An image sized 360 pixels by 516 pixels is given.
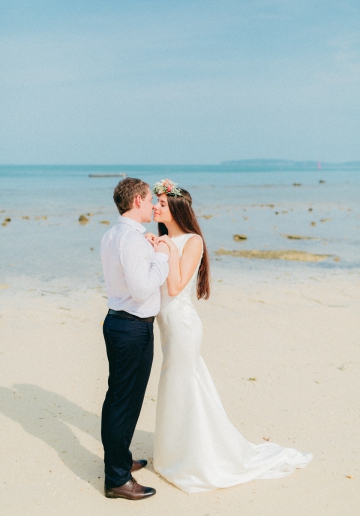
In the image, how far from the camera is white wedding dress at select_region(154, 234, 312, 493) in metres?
4.59

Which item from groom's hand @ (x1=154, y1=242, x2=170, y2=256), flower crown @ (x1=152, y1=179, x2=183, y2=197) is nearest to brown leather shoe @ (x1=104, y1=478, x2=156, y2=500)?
groom's hand @ (x1=154, y1=242, x2=170, y2=256)

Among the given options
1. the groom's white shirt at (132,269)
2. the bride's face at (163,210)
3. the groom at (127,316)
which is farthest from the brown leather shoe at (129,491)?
the bride's face at (163,210)

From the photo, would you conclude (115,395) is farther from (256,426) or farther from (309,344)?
(309,344)

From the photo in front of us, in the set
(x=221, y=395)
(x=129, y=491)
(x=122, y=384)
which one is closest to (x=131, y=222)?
(x=122, y=384)

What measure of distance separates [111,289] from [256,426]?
95.9 inches

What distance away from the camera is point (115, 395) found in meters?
4.35

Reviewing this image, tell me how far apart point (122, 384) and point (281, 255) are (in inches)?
475

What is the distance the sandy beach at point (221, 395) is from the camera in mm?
4480

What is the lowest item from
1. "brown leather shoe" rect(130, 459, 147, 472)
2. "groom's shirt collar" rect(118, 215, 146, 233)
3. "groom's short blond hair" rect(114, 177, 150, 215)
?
"brown leather shoe" rect(130, 459, 147, 472)

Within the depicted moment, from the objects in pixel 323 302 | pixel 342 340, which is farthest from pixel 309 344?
pixel 323 302

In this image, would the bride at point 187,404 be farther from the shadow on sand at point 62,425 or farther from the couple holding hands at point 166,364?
the shadow on sand at point 62,425

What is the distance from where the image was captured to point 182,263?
464 centimetres

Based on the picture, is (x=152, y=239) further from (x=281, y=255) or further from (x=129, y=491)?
(x=281, y=255)

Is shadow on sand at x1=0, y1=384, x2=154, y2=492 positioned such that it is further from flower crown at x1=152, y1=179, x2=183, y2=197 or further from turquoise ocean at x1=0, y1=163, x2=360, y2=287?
turquoise ocean at x1=0, y1=163, x2=360, y2=287
